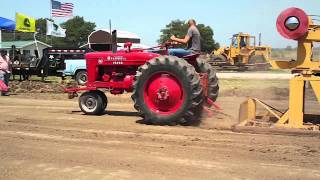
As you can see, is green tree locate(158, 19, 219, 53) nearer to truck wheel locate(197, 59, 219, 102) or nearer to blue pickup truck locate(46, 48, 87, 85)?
blue pickup truck locate(46, 48, 87, 85)

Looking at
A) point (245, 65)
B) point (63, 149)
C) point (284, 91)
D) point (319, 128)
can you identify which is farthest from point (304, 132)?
point (245, 65)

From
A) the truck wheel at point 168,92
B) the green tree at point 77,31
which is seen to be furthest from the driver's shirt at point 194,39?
the green tree at point 77,31

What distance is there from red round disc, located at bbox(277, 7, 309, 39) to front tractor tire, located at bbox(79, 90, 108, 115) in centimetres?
434

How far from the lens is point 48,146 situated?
7.28 meters

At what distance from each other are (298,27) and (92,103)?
479 cm

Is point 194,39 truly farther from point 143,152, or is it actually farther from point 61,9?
point 61,9

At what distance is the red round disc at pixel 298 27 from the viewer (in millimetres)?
7891

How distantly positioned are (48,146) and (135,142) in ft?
4.22

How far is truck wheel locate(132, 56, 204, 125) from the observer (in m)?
8.82

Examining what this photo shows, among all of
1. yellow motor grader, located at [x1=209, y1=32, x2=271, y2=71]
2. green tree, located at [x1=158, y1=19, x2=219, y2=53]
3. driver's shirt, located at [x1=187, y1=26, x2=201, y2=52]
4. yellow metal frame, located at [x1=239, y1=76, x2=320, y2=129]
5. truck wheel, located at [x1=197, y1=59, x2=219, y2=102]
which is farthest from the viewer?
green tree, located at [x1=158, y1=19, x2=219, y2=53]

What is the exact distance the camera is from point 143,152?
6797mm

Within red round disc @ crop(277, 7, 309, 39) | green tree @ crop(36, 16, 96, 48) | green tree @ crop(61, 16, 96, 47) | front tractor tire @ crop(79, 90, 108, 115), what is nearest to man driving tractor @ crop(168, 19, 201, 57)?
front tractor tire @ crop(79, 90, 108, 115)

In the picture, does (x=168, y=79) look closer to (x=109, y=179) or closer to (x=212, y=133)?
(x=212, y=133)

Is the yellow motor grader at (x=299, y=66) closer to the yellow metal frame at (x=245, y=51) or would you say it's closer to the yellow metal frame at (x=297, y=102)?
the yellow metal frame at (x=297, y=102)
